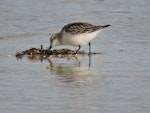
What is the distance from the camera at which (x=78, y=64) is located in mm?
11672

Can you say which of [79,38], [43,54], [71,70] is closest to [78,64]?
[71,70]

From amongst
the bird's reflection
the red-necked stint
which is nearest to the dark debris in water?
the red-necked stint

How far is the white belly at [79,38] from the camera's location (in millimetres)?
13180

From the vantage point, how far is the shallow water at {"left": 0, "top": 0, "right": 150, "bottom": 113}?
28.5ft

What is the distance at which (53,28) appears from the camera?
51.2ft

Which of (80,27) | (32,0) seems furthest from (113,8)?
(80,27)

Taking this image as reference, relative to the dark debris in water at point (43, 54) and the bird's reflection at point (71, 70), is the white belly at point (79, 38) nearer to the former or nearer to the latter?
the dark debris in water at point (43, 54)

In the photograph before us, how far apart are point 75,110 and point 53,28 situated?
750cm

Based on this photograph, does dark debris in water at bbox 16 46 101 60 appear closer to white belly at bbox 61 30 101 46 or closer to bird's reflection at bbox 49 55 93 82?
white belly at bbox 61 30 101 46

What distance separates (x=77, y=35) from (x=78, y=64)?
1.72 meters

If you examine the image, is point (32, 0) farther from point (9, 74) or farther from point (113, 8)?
point (9, 74)

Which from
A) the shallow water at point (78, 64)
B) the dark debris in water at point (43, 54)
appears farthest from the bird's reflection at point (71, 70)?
the dark debris in water at point (43, 54)

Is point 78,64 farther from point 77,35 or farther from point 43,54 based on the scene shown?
point 77,35

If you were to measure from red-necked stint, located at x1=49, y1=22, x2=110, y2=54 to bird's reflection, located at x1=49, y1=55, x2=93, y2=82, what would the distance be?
112 centimetres
